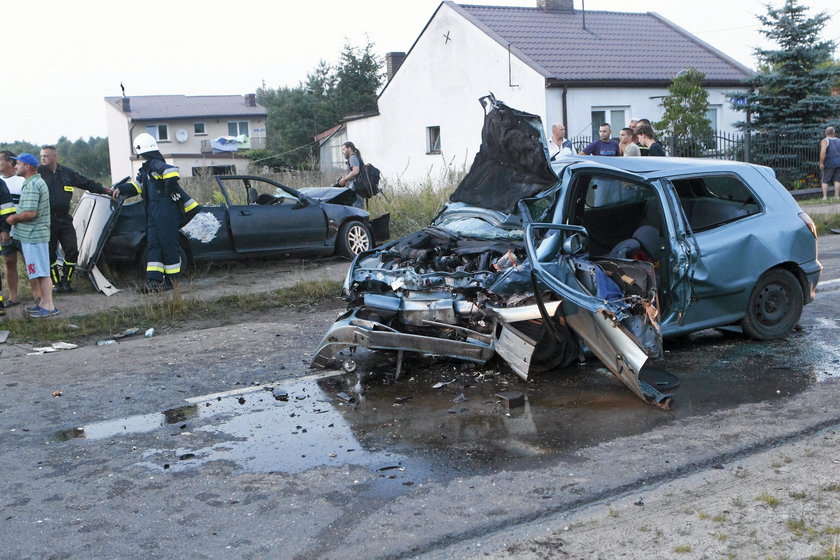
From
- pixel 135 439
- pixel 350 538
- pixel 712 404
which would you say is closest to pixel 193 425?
pixel 135 439

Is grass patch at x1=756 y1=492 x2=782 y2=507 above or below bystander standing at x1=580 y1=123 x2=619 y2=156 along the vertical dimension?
below

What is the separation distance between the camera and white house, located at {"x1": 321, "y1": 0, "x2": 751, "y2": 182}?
2456cm

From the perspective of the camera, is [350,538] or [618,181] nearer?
[350,538]

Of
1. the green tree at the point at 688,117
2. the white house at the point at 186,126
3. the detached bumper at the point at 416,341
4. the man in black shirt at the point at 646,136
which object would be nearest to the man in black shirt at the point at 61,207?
the detached bumper at the point at 416,341

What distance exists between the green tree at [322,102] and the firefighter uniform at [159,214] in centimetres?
3784

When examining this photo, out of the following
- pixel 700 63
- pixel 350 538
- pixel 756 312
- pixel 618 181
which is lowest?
pixel 350 538

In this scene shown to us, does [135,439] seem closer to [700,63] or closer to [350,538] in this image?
[350,538]

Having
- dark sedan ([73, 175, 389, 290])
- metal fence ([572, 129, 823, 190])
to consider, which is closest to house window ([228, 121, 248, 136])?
metal fence ([572, 129, 823, 190])

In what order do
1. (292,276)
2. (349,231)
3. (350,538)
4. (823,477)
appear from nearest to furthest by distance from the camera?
(350,538)
(823,477)
(292,276)
(349,231)

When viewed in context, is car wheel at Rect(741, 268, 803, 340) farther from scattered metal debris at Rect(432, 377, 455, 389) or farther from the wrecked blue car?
scattered metal debris at Rect(432, 377, 455, 389)

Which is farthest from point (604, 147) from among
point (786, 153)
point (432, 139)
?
point (432, 139)

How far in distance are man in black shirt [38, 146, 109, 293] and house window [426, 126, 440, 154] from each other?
1947cm

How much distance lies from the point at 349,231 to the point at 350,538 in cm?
942

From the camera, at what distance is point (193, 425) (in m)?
5.77
